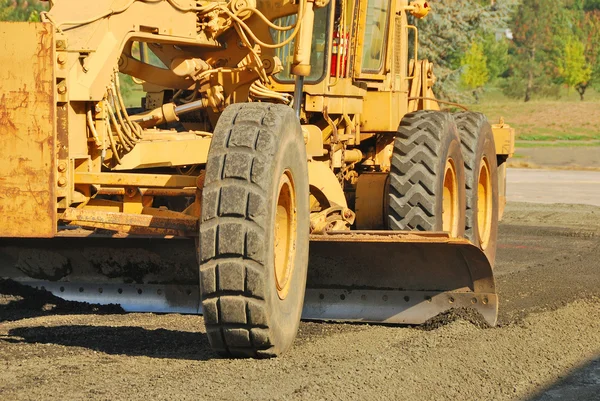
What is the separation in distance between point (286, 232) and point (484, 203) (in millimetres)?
4932

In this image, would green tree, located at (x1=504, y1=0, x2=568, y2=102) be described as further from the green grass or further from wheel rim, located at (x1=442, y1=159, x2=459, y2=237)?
wheel rim, located at (x1=442, y1=159, x2=459, y2=237)

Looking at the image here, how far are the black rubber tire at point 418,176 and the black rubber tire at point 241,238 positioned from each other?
2654mm

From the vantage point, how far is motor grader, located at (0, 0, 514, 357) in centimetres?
629

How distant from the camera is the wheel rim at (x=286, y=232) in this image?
695 centimetres

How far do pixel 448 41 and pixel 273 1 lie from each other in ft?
89.1

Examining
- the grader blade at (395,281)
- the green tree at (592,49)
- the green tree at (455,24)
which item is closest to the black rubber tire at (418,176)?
the grader blade at (395,281)

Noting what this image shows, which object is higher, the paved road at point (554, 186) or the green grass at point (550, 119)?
the paved road at point (554, 186)

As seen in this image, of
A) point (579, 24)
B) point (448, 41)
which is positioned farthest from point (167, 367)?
point (579, 24)

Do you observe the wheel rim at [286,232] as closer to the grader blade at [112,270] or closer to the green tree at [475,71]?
the grader blade at [112,270]

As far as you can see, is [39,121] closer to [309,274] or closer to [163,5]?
[163,5]

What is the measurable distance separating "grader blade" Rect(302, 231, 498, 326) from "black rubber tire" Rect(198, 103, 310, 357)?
1.35 m

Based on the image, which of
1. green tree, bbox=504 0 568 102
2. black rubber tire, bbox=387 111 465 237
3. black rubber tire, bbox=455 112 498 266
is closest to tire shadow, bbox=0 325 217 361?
black rubber tire, bbox=387 111 465 237

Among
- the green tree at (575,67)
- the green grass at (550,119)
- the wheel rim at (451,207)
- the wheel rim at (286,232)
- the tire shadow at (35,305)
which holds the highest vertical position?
the wheel rim at (286,232)

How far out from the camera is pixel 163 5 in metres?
7.86
